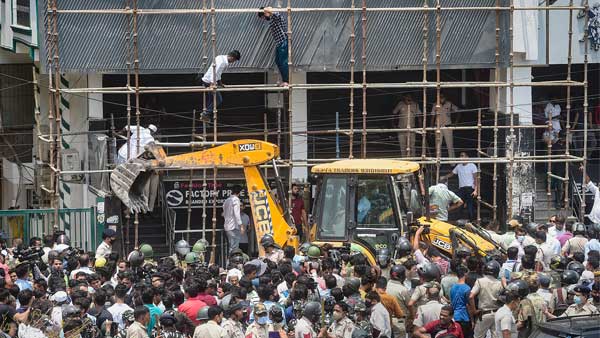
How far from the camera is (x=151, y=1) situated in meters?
24.0

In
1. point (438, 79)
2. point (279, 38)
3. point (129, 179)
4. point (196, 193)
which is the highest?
point (279, 38)

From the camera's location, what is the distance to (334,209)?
63.7 ft

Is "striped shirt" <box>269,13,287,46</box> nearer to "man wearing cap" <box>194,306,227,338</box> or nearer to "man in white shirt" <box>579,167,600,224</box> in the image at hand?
"man in white shirt" <box>579,167,600,224</box>

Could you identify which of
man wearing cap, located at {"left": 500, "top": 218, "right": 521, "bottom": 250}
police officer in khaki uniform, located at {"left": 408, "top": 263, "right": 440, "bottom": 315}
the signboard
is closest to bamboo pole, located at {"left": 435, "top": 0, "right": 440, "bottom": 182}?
man wearing cap, located at {"left": 500, "top": 218, "right": 521, "bottom": 250}

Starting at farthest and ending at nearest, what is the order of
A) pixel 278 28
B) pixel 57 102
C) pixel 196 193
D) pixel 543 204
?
pixel 543 204, pixel 196 193, pixel 278 28, pixel 57 102

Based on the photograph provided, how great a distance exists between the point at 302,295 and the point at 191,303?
4.09ft

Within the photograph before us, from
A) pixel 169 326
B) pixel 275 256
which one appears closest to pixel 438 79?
pixel 275 256

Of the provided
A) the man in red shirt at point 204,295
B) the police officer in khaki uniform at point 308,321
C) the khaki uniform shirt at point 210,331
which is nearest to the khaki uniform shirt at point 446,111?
the man in red shirt at point 204,295

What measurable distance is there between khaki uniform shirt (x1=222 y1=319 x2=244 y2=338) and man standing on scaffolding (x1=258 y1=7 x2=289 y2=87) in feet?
33.4

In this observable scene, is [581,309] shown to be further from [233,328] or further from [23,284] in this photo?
[23,284]

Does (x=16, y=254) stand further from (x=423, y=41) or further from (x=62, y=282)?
(x=423, y=41)

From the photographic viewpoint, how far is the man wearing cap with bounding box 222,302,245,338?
13.6 m

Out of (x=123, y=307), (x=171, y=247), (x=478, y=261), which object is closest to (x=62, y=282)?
(x=123, y=307)

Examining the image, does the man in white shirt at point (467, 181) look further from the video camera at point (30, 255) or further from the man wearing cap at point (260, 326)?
the man wearing cap at point (260, 326)
